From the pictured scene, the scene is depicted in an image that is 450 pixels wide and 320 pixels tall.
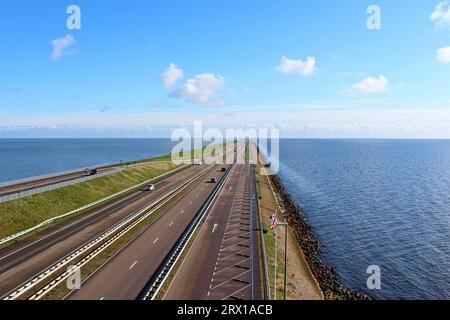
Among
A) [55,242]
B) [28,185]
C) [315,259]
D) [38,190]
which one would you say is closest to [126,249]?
[55,242]

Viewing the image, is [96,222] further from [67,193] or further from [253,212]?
[253,212]

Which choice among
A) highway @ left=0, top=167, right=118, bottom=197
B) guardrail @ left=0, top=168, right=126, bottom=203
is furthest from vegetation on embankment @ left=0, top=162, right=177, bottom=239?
highway @ left=0, top=167, right=118, bottom=197

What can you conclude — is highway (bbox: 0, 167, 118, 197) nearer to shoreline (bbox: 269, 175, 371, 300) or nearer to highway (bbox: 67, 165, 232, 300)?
highway (bbox: 67, 165, 232, 300)

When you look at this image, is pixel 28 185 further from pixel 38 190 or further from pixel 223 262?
pixel 223 262

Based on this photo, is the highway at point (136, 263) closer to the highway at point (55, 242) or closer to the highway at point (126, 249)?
the highway at point (126, 249)

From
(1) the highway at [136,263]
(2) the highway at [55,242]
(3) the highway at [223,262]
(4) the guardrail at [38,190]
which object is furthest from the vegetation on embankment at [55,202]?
(3) the highway at [223,262]

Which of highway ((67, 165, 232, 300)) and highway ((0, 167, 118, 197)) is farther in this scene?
highway ((0, 167, 118, 197))
